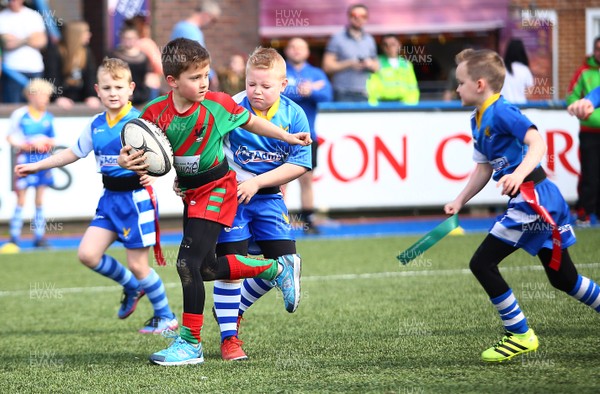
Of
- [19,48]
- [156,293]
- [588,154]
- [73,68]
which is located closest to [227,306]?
[156,293]

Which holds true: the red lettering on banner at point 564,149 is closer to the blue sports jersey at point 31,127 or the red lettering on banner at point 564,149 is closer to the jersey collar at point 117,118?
the blue sports jersey at point 31,127

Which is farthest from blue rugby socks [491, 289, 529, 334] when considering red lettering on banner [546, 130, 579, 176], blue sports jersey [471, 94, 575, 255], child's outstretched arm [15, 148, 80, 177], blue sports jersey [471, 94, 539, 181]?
red lettering on banner [546, 130, 579, 176]

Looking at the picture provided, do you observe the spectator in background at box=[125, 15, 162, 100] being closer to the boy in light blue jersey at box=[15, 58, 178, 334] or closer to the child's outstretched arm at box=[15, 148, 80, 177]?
the boy in light blue jersey at box=[15, 58, 178, 334]

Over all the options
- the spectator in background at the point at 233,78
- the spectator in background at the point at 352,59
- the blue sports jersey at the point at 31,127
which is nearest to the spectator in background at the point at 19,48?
the blue sports jersey at the point at 31,127

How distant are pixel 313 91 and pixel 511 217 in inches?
276

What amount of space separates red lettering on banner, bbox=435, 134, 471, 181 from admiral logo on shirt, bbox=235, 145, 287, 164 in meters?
7.89

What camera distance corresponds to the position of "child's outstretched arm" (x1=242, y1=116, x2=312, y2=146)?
219 inches

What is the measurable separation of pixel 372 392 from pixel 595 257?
18.1ft

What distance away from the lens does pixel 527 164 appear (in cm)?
525

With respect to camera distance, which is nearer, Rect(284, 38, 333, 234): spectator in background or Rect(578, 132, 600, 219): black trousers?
Rect(284, 38, 333, 234): spectator in background

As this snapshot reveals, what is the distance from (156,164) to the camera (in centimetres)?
543

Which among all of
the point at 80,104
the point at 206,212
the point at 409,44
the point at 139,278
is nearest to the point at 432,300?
the point at 139,278

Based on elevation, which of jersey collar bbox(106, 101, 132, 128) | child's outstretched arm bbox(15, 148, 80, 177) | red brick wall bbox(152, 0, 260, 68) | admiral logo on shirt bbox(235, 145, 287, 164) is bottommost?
child's outstretched arm bbox(15, 148, 80, 177)

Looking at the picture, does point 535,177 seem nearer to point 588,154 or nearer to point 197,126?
point 197,126
